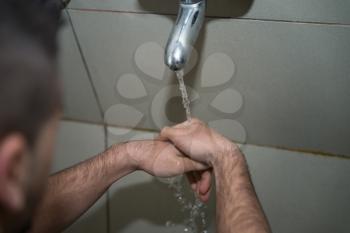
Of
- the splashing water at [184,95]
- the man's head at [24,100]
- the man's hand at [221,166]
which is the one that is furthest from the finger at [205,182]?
the man's head at [24,100]

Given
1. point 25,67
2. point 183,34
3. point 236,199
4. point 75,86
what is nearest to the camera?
point 25,67

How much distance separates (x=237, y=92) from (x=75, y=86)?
0.37 metres

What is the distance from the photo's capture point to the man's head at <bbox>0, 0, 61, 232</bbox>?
0.36 m

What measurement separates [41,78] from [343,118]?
580 mm

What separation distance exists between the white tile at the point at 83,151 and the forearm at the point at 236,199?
1.21 feet

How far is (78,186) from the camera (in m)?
0.83

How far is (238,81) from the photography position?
30.8 inches

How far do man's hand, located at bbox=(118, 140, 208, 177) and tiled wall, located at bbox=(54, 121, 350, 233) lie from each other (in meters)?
0.14

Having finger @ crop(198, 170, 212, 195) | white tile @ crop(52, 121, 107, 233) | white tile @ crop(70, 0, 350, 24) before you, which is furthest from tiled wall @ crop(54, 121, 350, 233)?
white tile @ crop(70, 0, 350, 24)

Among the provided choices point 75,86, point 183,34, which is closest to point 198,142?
point 183,34

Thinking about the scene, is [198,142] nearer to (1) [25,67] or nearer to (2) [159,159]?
(2) [159,159]

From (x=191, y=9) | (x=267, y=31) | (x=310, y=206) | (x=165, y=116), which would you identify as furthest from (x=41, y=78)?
(x=310, y=206)

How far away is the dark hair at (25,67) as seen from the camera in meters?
0.36

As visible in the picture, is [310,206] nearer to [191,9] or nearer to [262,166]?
[262,166]
